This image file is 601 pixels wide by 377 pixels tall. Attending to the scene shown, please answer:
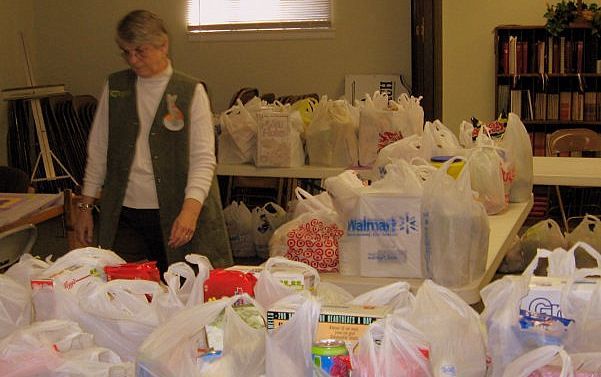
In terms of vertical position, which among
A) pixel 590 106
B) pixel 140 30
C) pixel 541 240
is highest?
pixel 140 30

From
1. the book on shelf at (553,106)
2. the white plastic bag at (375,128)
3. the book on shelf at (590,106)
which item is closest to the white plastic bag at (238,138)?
the white plastic bag at (375,128)

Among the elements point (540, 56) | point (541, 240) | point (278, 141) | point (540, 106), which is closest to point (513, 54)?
point (540, 56)

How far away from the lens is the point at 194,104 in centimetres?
295

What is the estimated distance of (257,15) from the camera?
315 inches

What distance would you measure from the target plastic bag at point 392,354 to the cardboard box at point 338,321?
0.06m

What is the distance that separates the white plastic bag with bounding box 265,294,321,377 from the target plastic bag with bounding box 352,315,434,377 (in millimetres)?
83

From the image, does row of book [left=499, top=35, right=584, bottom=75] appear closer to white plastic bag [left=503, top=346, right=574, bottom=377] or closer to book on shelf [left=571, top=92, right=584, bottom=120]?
book on shelf [left=571, top=92, right=584, bottom=120]

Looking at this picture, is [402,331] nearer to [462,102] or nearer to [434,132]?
[434,132]

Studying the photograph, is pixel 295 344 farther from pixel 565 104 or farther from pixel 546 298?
pixel 565 104

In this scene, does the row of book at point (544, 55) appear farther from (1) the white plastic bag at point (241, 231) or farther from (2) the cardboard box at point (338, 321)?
(2) the cardboard box at point (338, 321)

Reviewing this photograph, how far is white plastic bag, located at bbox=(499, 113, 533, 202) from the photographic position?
3.29m

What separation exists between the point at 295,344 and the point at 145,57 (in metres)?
1.80

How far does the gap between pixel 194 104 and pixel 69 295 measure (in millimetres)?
1519

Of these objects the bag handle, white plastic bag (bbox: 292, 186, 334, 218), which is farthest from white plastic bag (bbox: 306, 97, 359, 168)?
the bag handle
